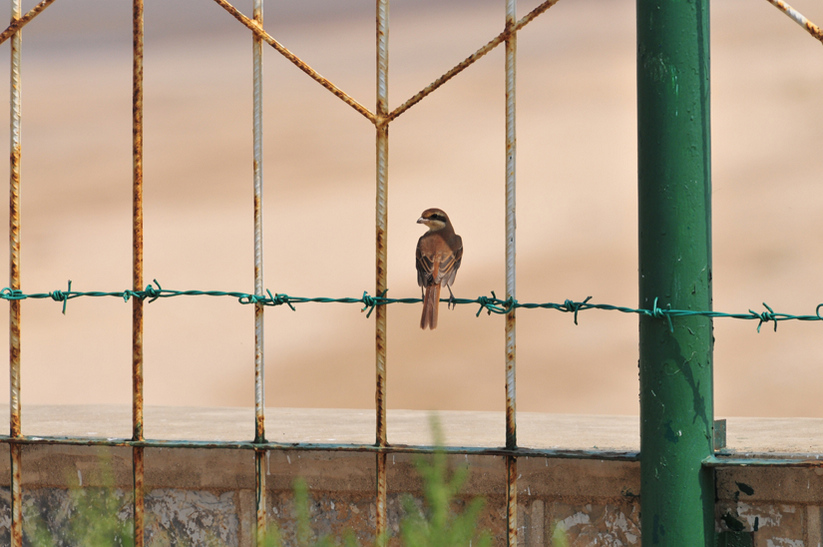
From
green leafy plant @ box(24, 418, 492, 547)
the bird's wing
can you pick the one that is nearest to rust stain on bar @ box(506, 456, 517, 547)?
green leafy plant @ box(24, 418, 492, 547)

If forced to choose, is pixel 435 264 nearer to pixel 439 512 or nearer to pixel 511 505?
pixel 511 505

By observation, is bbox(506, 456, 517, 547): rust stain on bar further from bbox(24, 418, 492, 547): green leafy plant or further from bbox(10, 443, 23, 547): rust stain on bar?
bbox(10, 443, 23, 547): rust stain on bar

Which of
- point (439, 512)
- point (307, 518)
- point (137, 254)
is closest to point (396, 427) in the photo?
point (307, 518)

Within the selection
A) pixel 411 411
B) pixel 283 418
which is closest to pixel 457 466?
pixel 283 418

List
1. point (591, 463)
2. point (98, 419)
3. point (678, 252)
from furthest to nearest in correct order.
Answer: point (98, 419)
point (591, 463)
point (678, 252)

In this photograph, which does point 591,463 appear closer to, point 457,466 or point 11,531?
point 457,466

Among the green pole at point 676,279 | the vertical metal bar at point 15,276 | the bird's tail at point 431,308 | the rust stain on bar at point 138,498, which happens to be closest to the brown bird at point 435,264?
the bird's tail at point 431,308

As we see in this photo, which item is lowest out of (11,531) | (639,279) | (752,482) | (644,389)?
(11,531)

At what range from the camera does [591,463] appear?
3.36 m

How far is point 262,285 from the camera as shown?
346cm

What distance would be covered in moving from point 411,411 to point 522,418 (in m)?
0.87

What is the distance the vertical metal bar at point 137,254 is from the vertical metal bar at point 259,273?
467mm

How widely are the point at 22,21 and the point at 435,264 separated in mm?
2059

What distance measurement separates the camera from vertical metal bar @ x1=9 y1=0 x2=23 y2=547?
3594 millimetres
